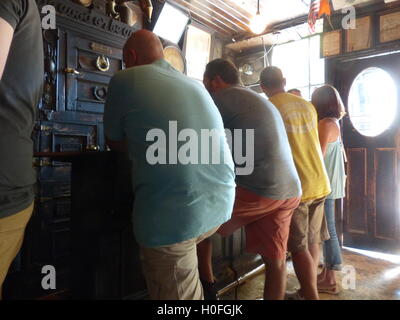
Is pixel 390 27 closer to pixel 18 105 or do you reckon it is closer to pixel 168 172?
pixel 168 172

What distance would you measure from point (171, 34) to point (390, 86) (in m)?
3.24

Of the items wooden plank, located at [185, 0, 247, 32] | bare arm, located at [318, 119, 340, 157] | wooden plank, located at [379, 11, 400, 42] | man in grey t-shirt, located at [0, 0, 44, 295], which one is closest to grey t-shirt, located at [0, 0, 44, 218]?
man in grey t-shirt, located at [0, 0, 44, 295]

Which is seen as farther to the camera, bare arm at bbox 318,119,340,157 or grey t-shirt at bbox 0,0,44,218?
bare arm at bbox 318,119,340,157

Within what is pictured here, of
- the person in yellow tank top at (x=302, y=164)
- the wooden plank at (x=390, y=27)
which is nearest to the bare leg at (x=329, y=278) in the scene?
the person in yellow tank top at (x=302, y=164)

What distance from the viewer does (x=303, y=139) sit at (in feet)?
6.84

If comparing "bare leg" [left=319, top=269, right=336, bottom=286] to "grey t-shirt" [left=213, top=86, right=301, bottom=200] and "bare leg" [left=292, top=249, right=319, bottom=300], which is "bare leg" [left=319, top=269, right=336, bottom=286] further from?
"grey t-shirt" [left=213, top=86, right=301, bottom=200]

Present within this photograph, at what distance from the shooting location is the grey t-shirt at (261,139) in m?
1.70

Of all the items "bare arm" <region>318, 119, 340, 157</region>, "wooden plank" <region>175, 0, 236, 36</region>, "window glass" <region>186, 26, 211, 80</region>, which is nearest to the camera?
"bare arm" <region>318, 119, 340, 157</region>

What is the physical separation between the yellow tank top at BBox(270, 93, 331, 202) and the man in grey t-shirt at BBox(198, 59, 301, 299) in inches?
11.6

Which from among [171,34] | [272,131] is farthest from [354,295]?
[171,34]

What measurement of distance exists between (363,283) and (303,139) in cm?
187

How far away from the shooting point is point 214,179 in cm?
126

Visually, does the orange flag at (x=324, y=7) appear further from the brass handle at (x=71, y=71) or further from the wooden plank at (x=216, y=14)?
the brass handle at (x=71, y=71)

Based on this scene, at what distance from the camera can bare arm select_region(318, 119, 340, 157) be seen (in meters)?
2.47
